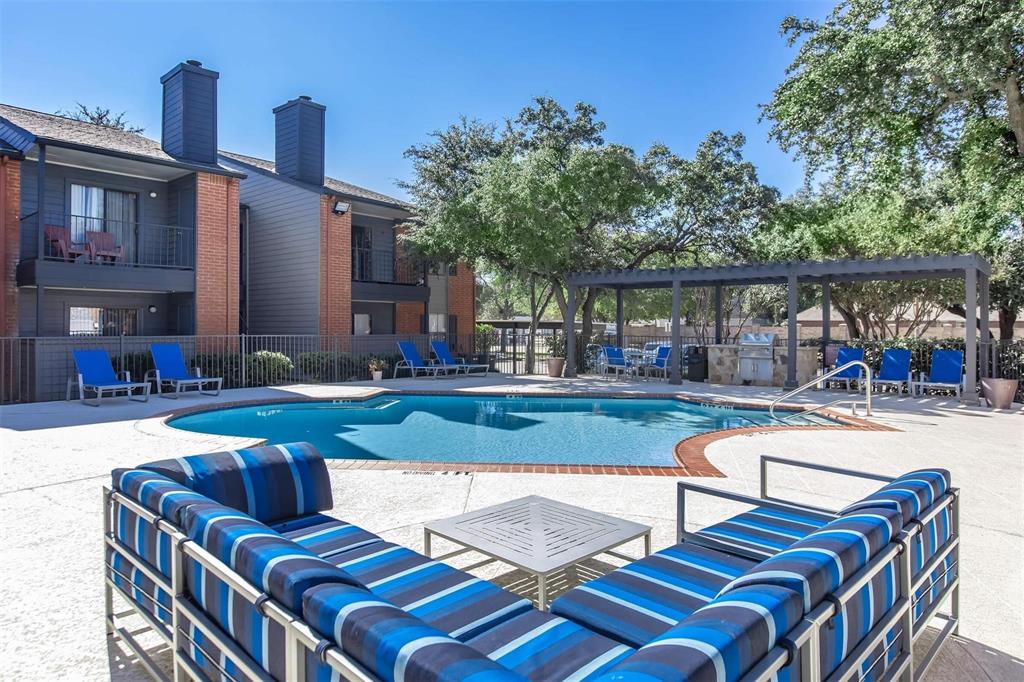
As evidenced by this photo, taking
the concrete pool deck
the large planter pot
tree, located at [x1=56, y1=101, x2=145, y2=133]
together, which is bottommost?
the concrete pool deck

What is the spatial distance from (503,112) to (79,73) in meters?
13.3

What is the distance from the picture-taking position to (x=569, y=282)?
17.1 meters

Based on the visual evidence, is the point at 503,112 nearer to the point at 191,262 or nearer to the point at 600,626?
the point at 191,262

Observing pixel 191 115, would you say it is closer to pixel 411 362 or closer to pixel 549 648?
pixel 411 362

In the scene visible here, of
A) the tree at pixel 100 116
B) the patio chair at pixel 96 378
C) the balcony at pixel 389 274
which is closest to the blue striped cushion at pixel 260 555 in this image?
the patio chair at pixel 96 378

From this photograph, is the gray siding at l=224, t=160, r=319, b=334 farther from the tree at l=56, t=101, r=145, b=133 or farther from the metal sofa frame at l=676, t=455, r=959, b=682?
the tree at l=56, t=101, r=145, b=133

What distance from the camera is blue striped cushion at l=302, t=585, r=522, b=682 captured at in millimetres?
1143

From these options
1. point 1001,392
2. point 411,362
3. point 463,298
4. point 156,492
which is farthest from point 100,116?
point 1001,392

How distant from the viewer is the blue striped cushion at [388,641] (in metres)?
1.14

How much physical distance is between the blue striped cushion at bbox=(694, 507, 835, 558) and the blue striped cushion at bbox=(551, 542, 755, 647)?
16cm

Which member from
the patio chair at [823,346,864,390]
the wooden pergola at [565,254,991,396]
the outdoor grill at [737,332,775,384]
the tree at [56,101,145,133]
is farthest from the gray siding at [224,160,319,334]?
the tree at [56,101,145,133]

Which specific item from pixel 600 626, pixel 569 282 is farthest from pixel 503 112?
pixel 600 626

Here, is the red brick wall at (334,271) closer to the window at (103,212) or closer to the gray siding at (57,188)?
the gray siding at (57,188)

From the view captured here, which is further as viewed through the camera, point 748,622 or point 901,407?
point 901,407
